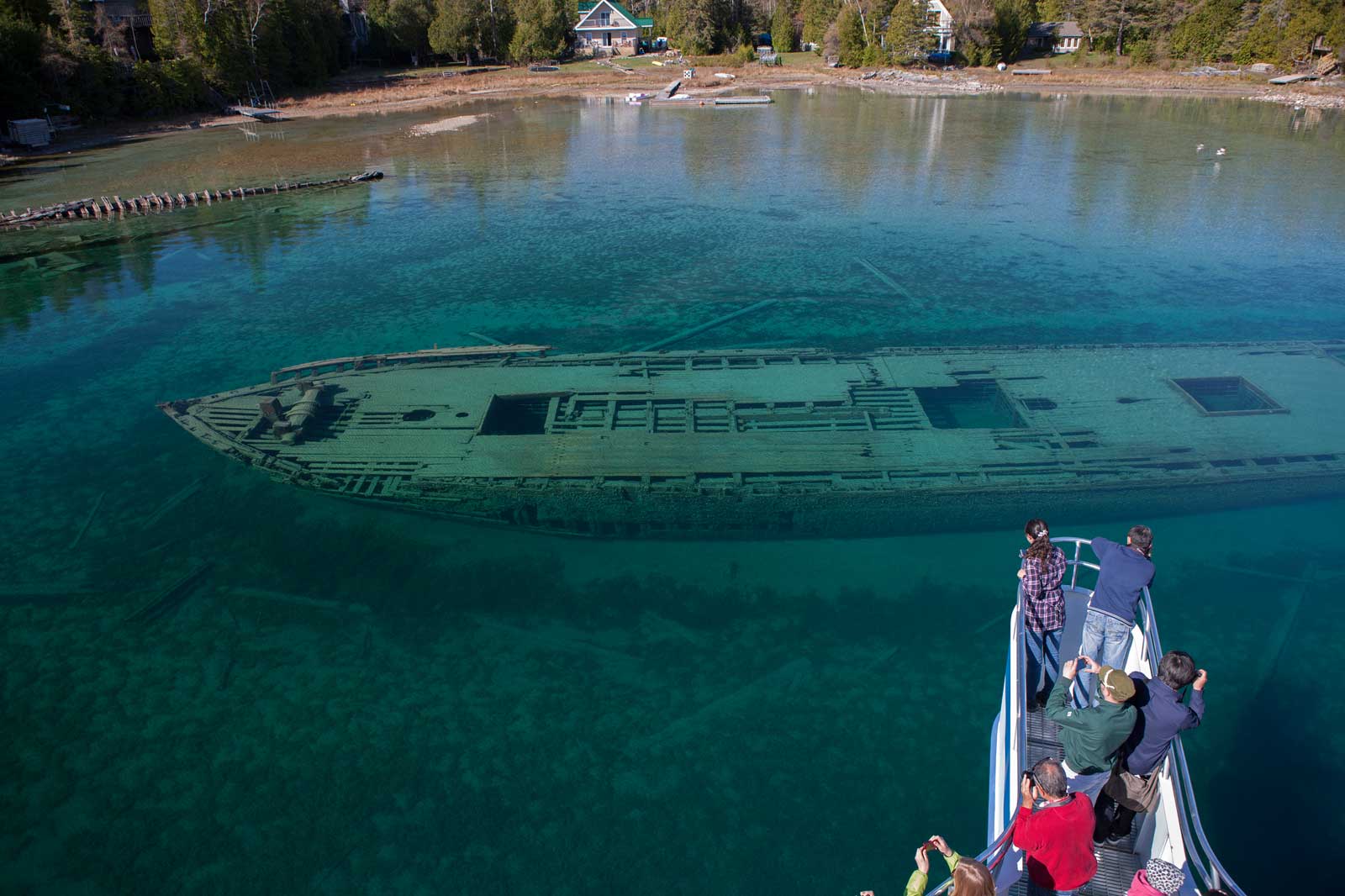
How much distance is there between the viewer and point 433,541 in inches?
656

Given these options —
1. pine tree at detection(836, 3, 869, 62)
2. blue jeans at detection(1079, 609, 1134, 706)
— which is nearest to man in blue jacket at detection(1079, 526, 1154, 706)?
blue jeans at detection(1079, 609, 1134, 706)

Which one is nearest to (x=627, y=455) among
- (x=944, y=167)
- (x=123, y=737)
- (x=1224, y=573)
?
(x=123, y=737)

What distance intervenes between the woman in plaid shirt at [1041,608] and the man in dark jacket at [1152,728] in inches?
61.9

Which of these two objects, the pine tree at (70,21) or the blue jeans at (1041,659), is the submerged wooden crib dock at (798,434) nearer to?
the blue jeans at (1041,659)

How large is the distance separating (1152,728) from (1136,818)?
1.39m

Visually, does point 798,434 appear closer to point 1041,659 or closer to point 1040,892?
point 1041,659

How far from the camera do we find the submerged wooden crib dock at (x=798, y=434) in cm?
1625

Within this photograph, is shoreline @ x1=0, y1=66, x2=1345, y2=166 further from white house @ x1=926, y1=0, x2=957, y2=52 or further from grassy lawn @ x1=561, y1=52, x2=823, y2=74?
white house @ x1=926, y1=0, x2=957, y2=52

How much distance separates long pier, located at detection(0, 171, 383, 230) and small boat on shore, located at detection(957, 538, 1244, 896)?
53.8 metres

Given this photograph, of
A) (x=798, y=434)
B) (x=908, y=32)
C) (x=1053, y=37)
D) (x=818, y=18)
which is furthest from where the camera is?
(x=818, y=18)

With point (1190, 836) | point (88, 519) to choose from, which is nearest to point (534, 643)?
point (1190, 836)

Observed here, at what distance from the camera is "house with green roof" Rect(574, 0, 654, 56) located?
416 feet

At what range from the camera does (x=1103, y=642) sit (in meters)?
9.15

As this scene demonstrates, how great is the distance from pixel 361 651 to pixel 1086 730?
12029 mm
